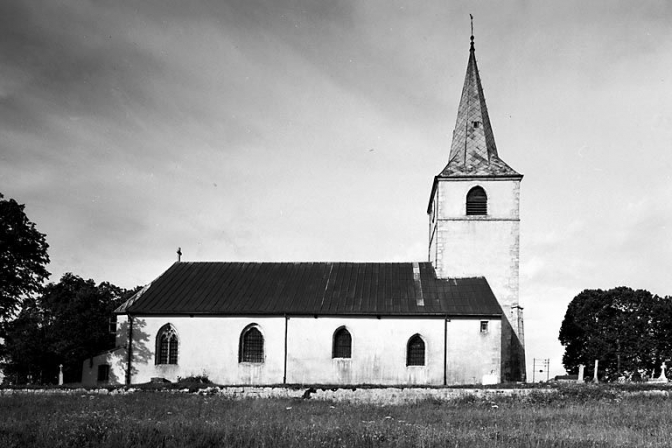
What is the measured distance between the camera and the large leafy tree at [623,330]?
148 feet

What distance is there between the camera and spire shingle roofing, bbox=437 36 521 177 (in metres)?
31.9

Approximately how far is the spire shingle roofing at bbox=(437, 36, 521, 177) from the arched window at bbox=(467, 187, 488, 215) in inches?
39.1

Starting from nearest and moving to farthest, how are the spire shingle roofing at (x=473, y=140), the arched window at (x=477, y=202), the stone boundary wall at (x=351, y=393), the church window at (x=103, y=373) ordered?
the stone boundary wall at (x=351, y=393)
the church window at (x=103, y=373)
the arched window at (x=477, y=202)
the spire shingle roofing at (x=473, y=140)

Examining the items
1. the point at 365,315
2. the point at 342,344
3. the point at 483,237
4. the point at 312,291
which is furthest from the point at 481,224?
the point at 342,344

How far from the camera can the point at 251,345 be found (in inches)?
1160

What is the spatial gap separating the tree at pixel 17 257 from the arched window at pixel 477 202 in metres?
23.4

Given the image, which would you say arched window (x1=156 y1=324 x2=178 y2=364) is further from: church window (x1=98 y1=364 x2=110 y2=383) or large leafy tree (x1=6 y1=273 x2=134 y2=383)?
large leafy tree (x1=6 y1=273 x2=134 y2=383)

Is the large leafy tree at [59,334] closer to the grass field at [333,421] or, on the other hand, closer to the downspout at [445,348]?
the grass field at [333,421]

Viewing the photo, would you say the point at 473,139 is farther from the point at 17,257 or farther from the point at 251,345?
the point at 17,257

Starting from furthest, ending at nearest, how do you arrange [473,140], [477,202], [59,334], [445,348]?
[59,334] → [473,140] → [477,202] → [445,348]

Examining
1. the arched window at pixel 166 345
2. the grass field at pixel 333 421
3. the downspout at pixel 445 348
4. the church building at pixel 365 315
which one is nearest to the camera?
the grass field at pixel 333 421

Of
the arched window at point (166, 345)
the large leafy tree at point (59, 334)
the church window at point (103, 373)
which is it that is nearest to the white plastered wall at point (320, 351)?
the arched window at point (166, 345)

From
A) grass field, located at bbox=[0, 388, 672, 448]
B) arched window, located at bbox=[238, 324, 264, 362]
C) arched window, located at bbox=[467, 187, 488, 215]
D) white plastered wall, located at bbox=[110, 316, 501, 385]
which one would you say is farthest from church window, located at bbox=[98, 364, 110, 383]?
arched window, located at bbox=[467, 187, 488, 215]

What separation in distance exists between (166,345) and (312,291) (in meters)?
8.03
